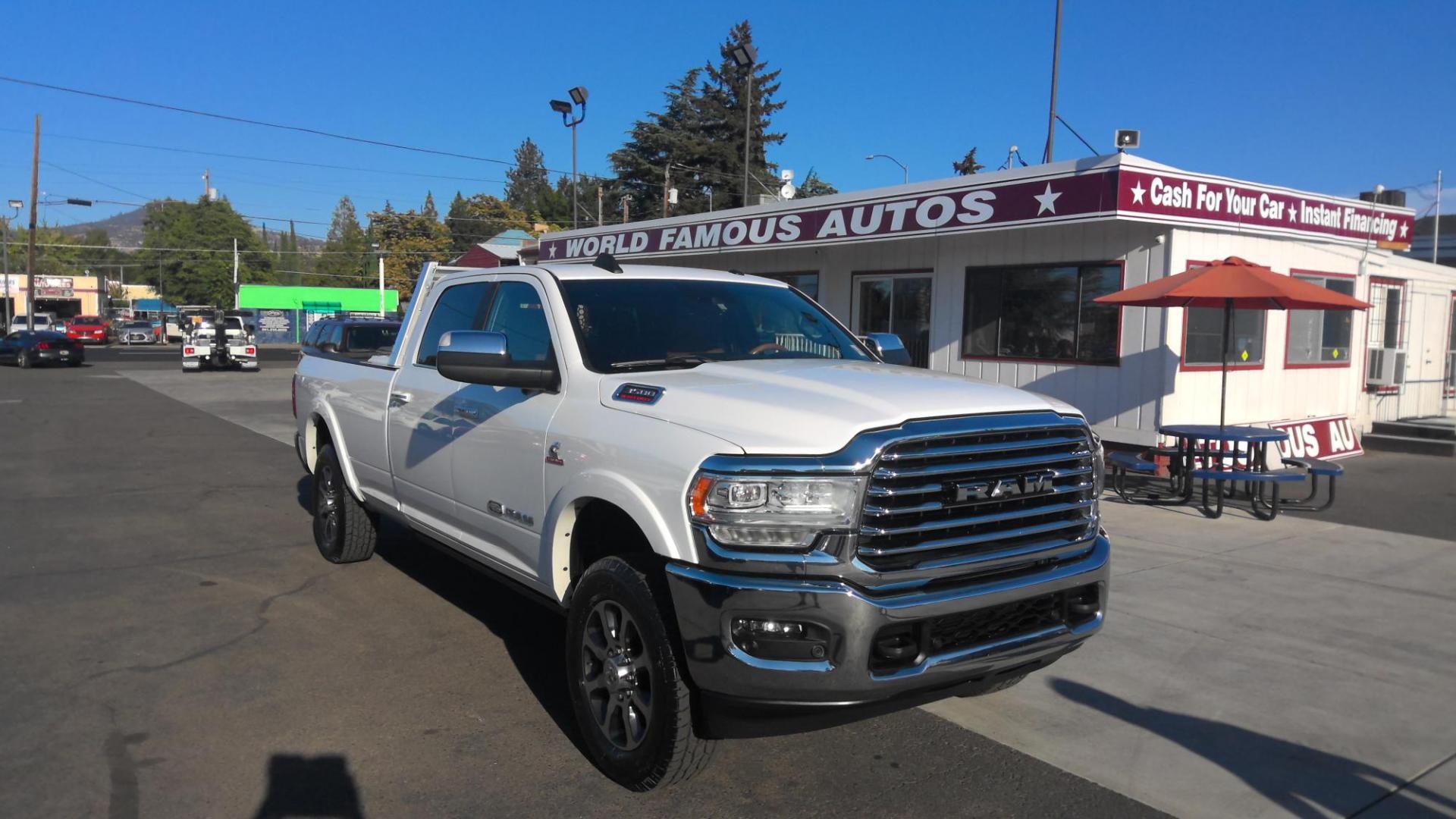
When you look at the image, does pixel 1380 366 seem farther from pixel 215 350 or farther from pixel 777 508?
pixel 215 350

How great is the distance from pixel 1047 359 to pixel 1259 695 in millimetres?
7974

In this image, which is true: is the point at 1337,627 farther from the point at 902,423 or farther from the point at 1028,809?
the point at 902,423

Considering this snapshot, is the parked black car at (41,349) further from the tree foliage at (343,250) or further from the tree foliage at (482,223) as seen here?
the tree foliage at (343,250)

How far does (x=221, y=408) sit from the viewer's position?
19.5 metres

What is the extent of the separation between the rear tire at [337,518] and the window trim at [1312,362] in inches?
443

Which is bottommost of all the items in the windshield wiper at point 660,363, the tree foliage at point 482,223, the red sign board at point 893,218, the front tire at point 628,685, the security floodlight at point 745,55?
the front tire at point 628,685

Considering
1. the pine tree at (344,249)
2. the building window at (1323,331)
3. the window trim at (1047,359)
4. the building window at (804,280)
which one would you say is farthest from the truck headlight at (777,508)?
the pine tree at (344,249)

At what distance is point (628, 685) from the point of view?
3711 millimetres

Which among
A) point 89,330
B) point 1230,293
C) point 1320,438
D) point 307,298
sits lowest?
point 1320,438

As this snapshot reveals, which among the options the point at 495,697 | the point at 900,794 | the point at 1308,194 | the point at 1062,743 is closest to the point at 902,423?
the point at 900,794

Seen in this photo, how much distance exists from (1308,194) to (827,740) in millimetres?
11379

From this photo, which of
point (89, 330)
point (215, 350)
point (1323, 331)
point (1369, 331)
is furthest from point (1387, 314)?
point (89, 330)

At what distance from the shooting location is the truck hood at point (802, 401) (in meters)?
3.32

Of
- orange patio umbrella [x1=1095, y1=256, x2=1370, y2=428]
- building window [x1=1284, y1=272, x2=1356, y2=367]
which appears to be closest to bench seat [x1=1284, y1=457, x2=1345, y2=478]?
orange patio umbrella [x1=1095, y1=256, x2=1370, y2=428]
